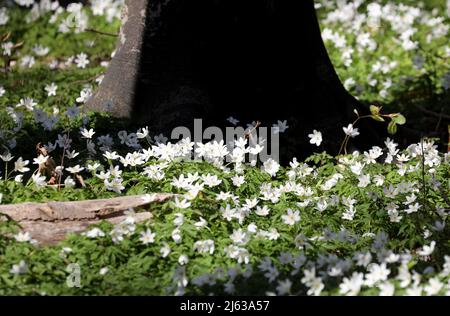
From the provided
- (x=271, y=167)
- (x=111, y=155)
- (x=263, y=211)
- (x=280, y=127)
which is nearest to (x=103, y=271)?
(x=263, y=211)

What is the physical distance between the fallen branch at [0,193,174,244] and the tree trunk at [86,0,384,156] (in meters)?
1.36

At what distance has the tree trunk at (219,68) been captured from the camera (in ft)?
20.1

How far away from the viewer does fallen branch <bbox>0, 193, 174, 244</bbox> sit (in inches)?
177

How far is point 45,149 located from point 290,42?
2130 mm

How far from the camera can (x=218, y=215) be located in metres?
4.79

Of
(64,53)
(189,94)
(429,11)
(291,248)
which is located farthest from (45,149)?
(429,11)

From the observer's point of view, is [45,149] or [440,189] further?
[45,149]

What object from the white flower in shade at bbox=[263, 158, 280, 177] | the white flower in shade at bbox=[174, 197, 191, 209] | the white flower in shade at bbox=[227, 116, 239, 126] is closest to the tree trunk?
the white flower in shade at bbox=[227, 116, 239, 126]

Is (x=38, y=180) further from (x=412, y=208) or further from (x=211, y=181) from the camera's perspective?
(x=412, y=208)

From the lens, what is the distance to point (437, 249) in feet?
15.3

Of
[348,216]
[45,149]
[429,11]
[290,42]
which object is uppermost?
[429,11]

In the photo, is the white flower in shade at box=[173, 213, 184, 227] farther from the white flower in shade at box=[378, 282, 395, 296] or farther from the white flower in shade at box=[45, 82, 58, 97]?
the white flower in shade at box=[45, 82, 58, 97]

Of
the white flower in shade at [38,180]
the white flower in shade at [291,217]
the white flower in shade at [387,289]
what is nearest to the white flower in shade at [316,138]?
the white flower in shade at [291,217]
